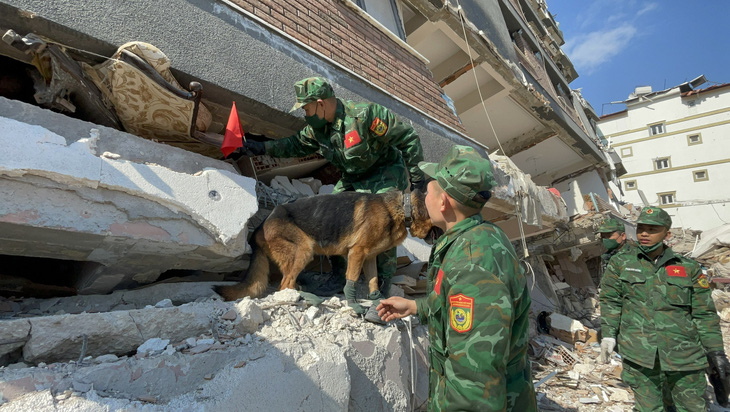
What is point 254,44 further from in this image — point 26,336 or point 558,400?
point 558,400

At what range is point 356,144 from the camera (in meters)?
3.10

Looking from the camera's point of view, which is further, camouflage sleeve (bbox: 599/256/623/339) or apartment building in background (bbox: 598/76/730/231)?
apartment building in background (bbox: 598/76/730/231)

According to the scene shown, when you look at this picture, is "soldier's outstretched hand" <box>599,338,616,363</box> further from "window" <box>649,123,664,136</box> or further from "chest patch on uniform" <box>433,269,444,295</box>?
"window" <box>649,123,664,136</box>

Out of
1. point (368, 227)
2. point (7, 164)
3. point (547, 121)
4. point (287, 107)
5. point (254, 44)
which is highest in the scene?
point (547, 121)

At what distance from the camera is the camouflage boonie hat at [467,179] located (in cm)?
155

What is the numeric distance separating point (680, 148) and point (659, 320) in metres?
36.4

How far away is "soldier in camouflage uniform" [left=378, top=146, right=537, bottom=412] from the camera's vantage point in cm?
128

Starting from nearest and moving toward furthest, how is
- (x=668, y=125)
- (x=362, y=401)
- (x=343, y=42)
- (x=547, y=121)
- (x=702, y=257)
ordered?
(x=362, y=401), (x=343, y=42), (x=547, y=121), (x=702, y=257), (x=668, y=125)

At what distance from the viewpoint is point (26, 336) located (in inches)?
65.1

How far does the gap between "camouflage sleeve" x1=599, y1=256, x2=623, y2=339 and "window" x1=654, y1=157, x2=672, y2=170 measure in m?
35.8

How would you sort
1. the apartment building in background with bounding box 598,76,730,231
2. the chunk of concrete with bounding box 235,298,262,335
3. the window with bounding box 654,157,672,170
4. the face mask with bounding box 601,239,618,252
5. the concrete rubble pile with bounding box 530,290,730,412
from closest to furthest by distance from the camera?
the chunk of concrete with bounding box 235,298,262,335, the concrete rubble pile with bounding box 530,290,730,412, the face mask with bounding box 601,239,618,252, the apartment building in background with bounding box 598,76,730,231, the window with bounding box 654,157,672,170

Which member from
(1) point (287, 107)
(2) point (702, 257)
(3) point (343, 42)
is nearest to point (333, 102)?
(1) point (287, 107)

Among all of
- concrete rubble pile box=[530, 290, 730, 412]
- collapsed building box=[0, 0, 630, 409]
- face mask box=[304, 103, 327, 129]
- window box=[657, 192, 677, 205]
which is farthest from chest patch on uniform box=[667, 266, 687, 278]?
window box=[657, 192, 677, 205]

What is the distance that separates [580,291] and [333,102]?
12.2 metres
